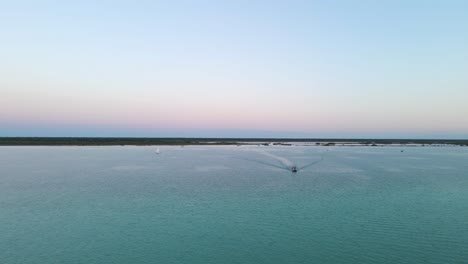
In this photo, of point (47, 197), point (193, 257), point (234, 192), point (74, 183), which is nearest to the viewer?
point (193, 257)

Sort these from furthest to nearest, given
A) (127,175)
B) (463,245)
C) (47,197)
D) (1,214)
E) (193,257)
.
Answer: (127,175), (47,197), (1,214), (463,245), (193,257)

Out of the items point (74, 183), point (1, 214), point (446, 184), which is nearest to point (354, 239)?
point (1, 214)

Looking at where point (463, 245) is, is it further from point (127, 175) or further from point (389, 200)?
point (127, 175)

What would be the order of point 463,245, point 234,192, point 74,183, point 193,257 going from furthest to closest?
point 74,183, point 234,192, point 463,245, point 193,257

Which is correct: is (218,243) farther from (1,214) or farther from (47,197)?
(47,197)

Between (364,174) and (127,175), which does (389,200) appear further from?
(127,175)

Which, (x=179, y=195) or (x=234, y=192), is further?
(x=234, y=192)

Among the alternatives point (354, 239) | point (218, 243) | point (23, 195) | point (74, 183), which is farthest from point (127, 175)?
point (354, 239)

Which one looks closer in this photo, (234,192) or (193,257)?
(193,257)

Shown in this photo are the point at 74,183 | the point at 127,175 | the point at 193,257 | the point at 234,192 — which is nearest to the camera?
the point at 193,257
